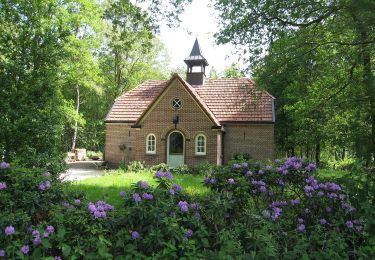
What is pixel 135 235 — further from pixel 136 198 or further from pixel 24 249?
pixel 24 249

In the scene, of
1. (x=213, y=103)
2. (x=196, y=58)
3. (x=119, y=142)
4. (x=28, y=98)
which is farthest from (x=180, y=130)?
(x=28, y=98)

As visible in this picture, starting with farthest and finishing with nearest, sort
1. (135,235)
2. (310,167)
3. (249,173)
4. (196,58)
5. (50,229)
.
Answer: (196,58), (310,167), (249,173), (135,235), (50,229)

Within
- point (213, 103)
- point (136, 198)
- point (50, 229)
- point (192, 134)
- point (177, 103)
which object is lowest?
point (50, 229)

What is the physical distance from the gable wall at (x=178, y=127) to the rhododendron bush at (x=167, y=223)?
16280mm

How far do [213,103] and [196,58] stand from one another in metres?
4.06

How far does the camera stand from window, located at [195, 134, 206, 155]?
71.7ft

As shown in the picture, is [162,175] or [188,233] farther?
[162,175]

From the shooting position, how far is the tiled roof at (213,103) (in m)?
22.8

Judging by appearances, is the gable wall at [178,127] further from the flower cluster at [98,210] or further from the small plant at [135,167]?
the flower cluster at [98,210]

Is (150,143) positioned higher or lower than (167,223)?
higher

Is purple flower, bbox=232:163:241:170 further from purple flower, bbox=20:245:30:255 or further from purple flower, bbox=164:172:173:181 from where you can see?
purple flower, bbox=20:245:30:255

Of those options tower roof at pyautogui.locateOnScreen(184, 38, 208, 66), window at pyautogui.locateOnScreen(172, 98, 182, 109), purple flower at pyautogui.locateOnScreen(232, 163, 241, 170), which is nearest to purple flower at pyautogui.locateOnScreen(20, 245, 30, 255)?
purple flower at pyautogui.locateOnScreen(232, 163, 241, 170)

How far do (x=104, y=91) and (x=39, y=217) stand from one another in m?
38.2

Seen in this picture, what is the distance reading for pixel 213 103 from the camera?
24266 mm
